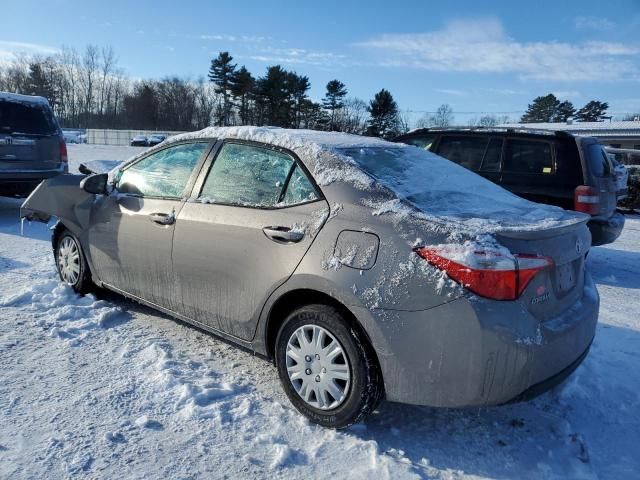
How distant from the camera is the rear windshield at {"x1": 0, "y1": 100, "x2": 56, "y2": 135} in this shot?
26.6ft

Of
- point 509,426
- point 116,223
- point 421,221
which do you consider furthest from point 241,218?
point 509,426

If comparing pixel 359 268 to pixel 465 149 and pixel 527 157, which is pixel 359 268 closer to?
pixel 527 157

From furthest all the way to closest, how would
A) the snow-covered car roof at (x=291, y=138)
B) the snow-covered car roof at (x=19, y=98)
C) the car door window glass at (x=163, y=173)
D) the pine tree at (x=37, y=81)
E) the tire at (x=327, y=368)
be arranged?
the pine tree at (x=37, y=81) < the snow-covered car roof at (x=19, y=98) < the car door window glass at (x=163, y=173) < the snow-covered car roof at (x=291, y=138) < the tire at (x=327, y=368)

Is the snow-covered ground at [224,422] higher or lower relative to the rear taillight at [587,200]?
lower

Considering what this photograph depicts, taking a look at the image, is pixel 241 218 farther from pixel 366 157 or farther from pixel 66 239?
pixel 66 239

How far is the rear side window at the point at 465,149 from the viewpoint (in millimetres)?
7102

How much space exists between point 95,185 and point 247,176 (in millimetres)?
1645

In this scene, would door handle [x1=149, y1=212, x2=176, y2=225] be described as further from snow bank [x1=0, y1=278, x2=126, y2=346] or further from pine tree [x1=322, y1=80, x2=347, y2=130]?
pine tree [x1=322, y1=80, x2=347, y2=130]

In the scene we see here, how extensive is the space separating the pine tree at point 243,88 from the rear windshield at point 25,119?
5397cm

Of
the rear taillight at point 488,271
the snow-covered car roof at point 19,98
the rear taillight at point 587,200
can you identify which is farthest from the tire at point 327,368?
the snow-covered car roof at point 19,98

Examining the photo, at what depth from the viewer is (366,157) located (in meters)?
3.16

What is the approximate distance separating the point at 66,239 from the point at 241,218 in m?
2.40

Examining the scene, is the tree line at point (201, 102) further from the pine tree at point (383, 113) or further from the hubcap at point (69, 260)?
the hubcap at point (69, 260)

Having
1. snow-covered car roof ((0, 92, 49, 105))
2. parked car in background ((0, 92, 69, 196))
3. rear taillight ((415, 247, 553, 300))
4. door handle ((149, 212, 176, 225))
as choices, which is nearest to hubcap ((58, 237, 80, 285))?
door handle ((149, 212, 176, 225))
